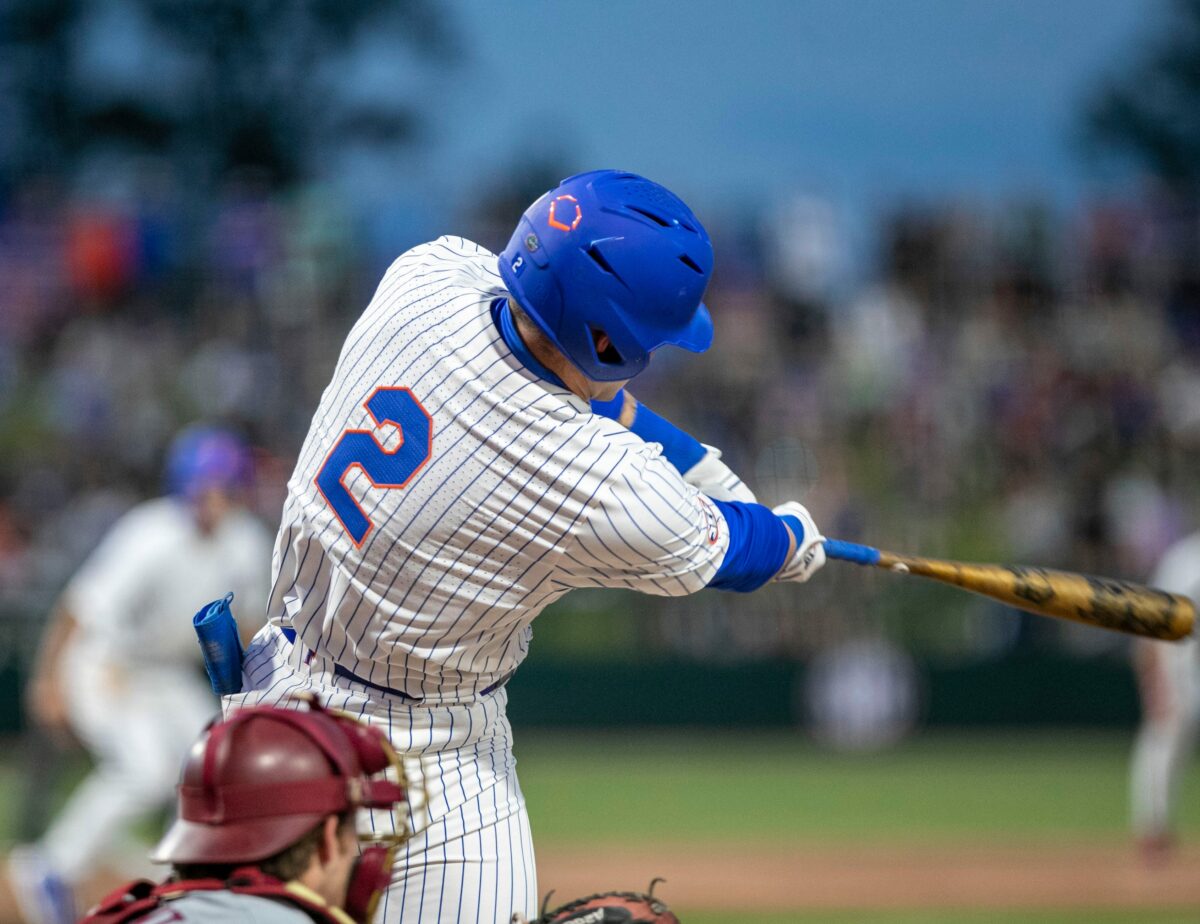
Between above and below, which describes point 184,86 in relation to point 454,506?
above

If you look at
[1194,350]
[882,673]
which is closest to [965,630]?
[882,673]

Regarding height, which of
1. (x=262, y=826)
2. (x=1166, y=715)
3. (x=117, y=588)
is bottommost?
(x=262, y=826)

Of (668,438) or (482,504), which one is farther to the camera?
(668,438)

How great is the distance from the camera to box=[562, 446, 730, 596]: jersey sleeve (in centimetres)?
296

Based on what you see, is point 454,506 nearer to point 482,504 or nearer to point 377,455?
point 482,504

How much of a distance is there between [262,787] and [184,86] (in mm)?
21766

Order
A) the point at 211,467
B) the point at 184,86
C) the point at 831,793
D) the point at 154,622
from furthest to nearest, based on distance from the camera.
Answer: the point at 184,86 → the point at 831,793 → the point at 154,622 → the point at 211,467

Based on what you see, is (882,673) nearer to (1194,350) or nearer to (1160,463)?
(1160,463)

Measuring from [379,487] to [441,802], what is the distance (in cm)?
63

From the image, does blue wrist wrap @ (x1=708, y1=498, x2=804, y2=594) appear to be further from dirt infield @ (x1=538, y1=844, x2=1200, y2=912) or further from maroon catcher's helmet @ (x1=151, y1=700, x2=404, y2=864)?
dirt infield @ (x1=538, y1=844, x2=1200, y2=912)

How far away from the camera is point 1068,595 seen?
3.83 meters

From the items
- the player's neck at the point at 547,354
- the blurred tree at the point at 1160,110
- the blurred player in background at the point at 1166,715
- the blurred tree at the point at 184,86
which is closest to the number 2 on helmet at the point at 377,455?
the player's neck at the point at 547,354

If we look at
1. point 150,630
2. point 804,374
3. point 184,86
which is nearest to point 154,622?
point 150,630

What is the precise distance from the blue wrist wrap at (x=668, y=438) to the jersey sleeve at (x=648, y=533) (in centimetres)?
50
